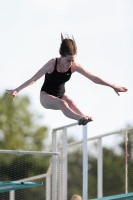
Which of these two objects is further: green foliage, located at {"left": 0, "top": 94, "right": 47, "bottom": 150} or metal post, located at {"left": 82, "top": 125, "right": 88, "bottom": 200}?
green foliage, located at {"left": 0, "top": 94, "right": 47, "bottom": 150}

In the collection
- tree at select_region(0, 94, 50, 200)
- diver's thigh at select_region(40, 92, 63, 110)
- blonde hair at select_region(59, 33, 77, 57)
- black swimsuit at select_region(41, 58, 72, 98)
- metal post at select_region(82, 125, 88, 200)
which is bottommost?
metal post at select_region(82, 125, 88, 200)

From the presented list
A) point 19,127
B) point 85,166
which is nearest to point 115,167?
point 85,166

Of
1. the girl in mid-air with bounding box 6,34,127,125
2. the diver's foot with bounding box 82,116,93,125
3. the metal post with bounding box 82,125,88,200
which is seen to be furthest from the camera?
the metal post with bounding box 82,125,88,200

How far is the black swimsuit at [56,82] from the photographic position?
9.81 metres

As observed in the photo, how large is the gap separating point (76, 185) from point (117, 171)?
1749mm

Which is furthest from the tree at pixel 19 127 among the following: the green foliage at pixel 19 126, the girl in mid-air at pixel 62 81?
the girl in mid-air at pixel 62 81

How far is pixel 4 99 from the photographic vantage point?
52.0 m

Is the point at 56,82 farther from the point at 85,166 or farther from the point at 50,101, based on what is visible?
the point at 85,166

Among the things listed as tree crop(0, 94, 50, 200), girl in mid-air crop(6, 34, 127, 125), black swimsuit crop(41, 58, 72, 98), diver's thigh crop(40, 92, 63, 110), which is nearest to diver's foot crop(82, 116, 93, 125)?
girl in mid-air crop(6, 34, 127, 125)

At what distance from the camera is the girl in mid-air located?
9547mm

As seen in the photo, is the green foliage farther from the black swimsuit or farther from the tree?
the black swimsuit

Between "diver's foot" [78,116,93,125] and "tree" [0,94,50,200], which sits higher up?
"tree" [0,94,50,200]

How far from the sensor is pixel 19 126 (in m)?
53.2

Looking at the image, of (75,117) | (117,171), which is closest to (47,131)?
(117,171)
